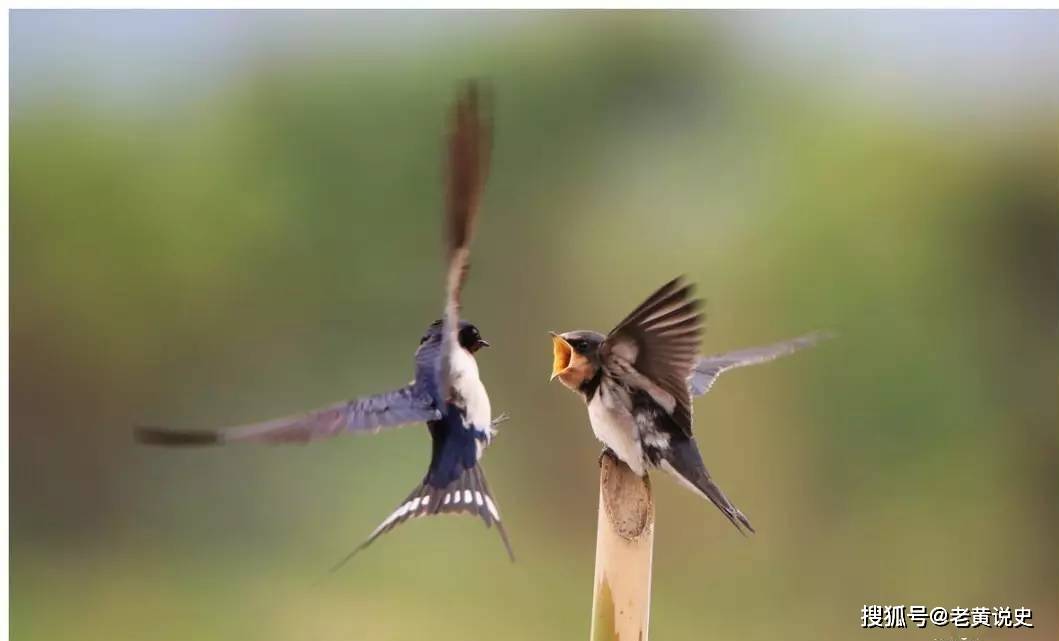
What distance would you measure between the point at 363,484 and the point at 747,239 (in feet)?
2.61

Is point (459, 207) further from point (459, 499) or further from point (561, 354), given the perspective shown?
point (459, 499)

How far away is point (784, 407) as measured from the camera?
6.67 feet

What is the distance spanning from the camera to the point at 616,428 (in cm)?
145

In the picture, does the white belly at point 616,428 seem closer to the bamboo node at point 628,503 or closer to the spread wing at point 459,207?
the bamboo node at point 628,503

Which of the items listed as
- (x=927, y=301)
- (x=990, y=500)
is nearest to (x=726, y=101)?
(x=927, y=301)

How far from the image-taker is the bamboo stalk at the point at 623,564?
122 cm

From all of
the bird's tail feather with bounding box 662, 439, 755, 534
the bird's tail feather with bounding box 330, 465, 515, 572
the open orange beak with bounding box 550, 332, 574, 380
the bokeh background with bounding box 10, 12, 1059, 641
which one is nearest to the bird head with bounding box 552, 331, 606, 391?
the open orange beak with bounding box 550, 332, 574, 380

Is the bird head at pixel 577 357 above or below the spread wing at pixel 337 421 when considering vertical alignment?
above

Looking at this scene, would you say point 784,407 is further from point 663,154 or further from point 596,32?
point 596,32

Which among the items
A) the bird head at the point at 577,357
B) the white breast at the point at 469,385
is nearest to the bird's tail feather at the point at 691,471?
the bird head at the point at 577,357

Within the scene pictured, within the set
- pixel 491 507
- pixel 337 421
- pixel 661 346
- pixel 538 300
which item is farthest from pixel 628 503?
pixel 538 300

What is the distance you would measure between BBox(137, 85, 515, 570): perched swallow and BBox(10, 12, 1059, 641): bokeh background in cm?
17

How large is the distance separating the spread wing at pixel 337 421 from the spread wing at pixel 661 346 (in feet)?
1.09

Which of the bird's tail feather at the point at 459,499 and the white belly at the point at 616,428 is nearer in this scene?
the white belly at the point at 616,428
